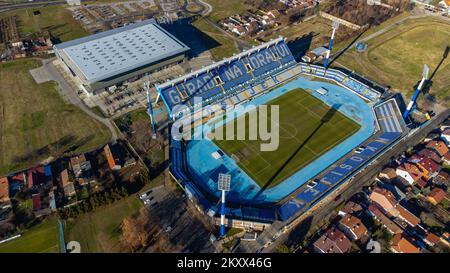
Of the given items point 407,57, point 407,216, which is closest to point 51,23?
point 407,57

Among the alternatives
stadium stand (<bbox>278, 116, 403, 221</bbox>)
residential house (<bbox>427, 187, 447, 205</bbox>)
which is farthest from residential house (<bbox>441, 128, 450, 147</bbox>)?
residential house (<bbox>427, 187, 447, 205</bbox>)

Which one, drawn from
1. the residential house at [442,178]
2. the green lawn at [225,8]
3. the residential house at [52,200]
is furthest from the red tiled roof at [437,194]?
the green lawn at [225,8]

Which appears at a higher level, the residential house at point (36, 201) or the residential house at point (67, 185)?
the residential house at point (67, 185)

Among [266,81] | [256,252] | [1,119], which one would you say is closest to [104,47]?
[1,119]

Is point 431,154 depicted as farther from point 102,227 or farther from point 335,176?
point 102,227

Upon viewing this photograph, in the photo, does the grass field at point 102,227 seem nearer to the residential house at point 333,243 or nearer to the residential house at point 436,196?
the residential house at point 333,243

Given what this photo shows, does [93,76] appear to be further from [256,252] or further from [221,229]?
[256,252]
